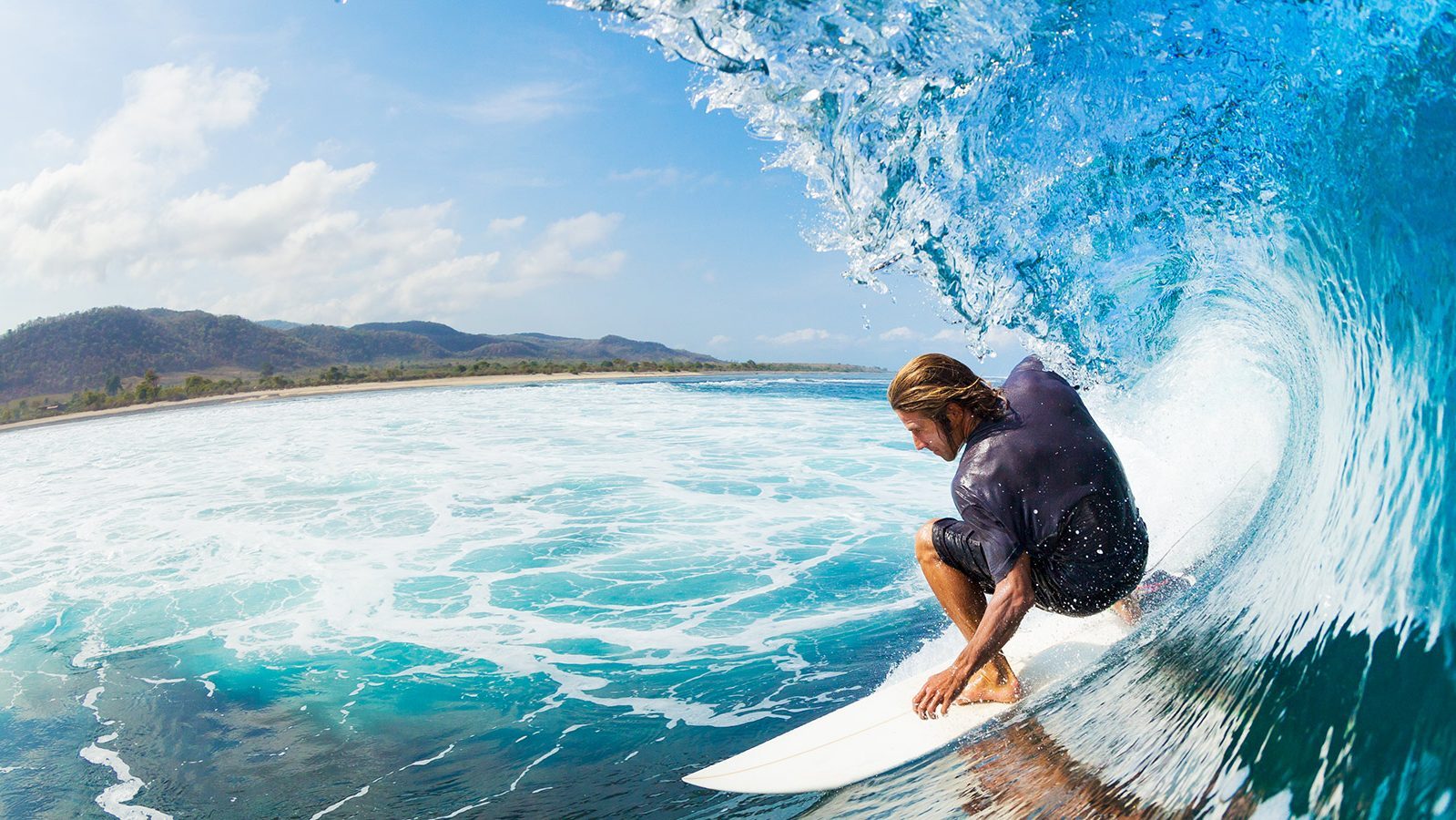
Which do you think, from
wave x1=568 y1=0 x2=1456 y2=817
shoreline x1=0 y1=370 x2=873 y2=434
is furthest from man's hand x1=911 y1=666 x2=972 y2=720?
shoreline x1=0 y1=370 x2=873 y2=434

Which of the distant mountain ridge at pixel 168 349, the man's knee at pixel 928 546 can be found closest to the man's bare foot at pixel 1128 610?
the man's knee at pixel 928 546

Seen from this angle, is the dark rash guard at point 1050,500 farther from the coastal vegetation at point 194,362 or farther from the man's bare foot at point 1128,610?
→ the coastal vegetation at point 194,362

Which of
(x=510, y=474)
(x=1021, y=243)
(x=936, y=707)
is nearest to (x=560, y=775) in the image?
(x=936, y=707)

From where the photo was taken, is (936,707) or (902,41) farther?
(902,41)

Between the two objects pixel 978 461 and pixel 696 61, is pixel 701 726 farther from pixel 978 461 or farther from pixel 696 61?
pixel 696 61

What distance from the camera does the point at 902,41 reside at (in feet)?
12.1

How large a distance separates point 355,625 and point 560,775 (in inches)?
122

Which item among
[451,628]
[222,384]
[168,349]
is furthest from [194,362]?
[451,628]

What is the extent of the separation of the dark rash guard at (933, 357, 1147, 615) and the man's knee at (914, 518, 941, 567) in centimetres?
18

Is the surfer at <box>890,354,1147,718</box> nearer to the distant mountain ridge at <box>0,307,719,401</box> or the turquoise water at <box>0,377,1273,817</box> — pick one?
the turquoise water at <box>0,377,1273,817</box>

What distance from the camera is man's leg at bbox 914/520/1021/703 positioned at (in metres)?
2.87

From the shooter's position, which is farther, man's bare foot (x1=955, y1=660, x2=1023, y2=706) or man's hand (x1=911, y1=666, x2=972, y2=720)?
man's bare foot (x1=955, y1=660, x2=1023, y2=706)

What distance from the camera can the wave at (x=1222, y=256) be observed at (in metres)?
1.82

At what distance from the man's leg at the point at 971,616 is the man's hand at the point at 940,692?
23 centimetres
